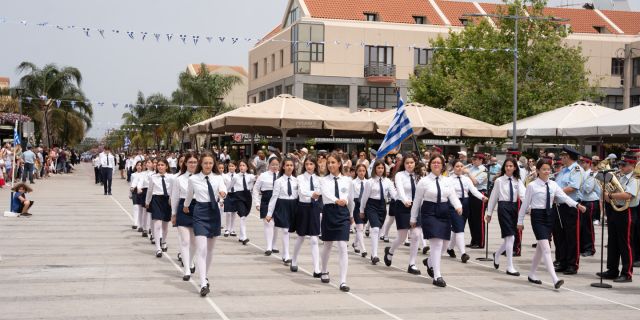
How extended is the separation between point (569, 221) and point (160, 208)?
6.72m

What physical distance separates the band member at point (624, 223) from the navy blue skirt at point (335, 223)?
3859mm

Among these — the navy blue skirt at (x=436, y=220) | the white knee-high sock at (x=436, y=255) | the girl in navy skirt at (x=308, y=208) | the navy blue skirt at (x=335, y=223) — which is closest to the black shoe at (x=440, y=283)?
the white knee-high sock at (x=436, y=255)

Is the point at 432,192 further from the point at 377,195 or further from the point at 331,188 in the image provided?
the point at 377,195

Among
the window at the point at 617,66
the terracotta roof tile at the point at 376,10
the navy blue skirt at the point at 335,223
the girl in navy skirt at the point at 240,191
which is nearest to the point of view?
the navy blue skirt at the point at 335,223

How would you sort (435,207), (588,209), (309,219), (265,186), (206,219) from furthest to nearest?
(265,186) → (588,209) → (309,219) → (435,207) → (206,219)

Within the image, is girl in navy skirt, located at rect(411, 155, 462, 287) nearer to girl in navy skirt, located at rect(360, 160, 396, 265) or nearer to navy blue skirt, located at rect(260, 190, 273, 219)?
girl in navy skirt, located at rect(360, 160, 396, 265)

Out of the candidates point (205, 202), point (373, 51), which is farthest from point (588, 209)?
point (373, 51)

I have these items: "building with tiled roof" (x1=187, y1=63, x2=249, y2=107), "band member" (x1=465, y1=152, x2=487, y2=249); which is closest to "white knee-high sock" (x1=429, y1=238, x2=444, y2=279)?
"band member" (x1=465, y1=152, x2=487, y2=249)

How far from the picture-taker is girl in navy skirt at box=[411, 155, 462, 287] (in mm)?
10805

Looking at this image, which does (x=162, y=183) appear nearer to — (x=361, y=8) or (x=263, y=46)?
(x=361, y=8)

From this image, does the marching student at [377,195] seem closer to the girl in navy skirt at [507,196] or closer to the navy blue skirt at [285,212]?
the navy blue skirt at [285,212]

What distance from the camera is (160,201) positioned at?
13.5 metres

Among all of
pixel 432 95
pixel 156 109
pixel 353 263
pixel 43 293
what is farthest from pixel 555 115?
pixel 156 109

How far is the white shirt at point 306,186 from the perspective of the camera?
38.5ft
